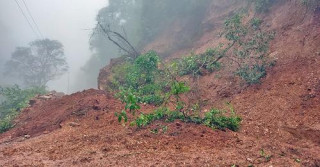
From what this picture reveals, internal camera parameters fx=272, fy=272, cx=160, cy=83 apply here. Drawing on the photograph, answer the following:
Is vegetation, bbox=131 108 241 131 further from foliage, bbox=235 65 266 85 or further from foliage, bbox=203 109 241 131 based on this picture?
foliage, bbox=235 65 266 85

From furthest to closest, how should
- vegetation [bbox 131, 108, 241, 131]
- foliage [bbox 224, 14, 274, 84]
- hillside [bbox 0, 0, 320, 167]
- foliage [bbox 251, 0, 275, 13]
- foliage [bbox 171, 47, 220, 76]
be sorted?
foliage [bbox 251, 0, 275, 13]
foliage [bbox 171, 47, 220, 76]
foliage [bbox 224, 14, 274, 84]
vegetation [bbox 131, 108, 241, 131]
hillside [bbox 0, 0, 320, 167]

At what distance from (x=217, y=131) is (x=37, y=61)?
1370 inches

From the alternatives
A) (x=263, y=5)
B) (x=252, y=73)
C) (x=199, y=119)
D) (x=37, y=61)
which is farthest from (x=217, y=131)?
(x=37, y=61)

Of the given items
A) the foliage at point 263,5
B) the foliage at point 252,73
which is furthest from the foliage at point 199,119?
the foliage at point 263,5

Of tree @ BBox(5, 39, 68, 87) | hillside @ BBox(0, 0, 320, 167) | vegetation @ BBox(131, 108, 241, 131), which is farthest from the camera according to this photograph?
tree @ BBox(5, 39, 68, 87)

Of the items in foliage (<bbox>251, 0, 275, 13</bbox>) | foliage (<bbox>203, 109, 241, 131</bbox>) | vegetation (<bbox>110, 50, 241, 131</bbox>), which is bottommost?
foliage (<bbox>203, 109, 241, 131</bbox>)

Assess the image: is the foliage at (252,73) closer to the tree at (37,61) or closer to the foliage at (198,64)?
the foliage at (198,64)

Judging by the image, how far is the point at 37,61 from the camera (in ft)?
117

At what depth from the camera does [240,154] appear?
15.8 ft

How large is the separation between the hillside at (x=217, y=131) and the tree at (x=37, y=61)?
2790cm

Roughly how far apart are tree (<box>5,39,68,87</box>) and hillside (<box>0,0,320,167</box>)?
27902mm

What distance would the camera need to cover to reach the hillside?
4781mm

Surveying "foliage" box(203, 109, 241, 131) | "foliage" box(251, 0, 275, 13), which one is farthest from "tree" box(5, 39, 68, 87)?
"foliage" box(203, 109, 241, 131)

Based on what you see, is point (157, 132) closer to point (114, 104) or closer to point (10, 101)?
point (114, 104)
